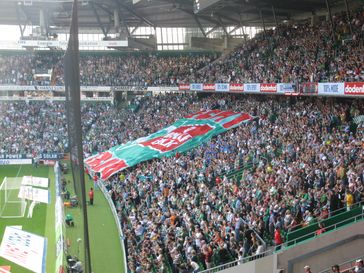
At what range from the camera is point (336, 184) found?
1306 cm

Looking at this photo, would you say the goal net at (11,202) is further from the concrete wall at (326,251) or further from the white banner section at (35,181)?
the concrete wall at (326,251)

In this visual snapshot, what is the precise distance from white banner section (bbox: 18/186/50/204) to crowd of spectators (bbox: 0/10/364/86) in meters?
12.5

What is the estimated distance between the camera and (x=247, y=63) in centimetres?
3028

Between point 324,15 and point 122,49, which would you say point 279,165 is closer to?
point 324,15

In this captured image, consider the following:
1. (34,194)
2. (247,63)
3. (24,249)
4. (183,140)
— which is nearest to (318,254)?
(24,249)

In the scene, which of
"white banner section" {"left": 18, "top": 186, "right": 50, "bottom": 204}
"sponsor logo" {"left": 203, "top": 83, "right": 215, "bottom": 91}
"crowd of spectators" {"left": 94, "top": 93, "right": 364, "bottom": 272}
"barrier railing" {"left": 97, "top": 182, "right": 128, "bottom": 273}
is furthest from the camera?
"sponsor logo" {"left": 203, "top": 83, "right": 215, "bottom": 91}

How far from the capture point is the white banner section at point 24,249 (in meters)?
15.9

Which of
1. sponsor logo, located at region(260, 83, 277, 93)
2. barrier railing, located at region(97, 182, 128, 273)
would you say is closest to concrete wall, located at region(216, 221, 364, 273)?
barrier railing, located at region(97, 182, 128, 273)

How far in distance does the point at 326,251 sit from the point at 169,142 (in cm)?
1594

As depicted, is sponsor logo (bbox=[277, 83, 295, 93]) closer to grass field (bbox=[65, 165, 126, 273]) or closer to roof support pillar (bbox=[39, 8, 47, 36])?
grass field (bbox=[65, 165, 126, 273])

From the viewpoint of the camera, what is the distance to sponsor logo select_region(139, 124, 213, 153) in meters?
26.0

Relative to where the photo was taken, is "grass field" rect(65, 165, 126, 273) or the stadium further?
"grass field" rect(65, 165, 126, 273)

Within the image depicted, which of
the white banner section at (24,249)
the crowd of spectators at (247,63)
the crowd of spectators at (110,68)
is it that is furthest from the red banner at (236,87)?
the white banner section at (24,249)

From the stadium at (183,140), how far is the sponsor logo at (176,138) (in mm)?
158
